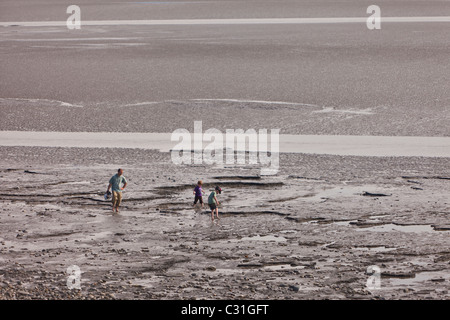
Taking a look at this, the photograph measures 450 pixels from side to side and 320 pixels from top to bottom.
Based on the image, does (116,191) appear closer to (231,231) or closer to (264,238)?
(231,231)

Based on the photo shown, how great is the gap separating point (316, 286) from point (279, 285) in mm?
368

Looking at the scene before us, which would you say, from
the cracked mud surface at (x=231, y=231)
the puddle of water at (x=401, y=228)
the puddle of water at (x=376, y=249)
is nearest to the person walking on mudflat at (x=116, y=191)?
the cracked mud surface at (x=231, y=231)

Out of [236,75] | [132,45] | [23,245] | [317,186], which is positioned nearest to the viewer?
[23,245]

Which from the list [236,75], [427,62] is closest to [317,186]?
[236,75]

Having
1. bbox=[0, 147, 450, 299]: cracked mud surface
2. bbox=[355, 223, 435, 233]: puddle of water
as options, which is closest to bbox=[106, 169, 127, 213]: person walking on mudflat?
bbox=[0, 147, 450, 299]: cracked mud surface

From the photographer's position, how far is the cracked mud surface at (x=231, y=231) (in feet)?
24.2

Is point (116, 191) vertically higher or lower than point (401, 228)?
higher

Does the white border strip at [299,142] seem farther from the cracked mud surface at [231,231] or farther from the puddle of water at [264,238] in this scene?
the puddle of water at [264,238]

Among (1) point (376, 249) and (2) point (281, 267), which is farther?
(1) point (376, 249)

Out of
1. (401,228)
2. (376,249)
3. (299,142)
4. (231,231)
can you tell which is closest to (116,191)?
(231,231)

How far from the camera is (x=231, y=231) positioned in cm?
915

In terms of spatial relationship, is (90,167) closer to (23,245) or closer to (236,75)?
(23,245)

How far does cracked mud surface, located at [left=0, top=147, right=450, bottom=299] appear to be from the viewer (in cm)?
736
